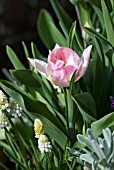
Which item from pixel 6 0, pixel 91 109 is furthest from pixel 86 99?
pixel 6 0

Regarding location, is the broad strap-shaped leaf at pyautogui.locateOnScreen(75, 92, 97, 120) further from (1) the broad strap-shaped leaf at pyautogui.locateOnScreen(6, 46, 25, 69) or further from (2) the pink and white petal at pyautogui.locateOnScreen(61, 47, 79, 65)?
(1) the broad strap-shaped leaf at pyautogui.locateOnScreen(6, 46, 25, 69)

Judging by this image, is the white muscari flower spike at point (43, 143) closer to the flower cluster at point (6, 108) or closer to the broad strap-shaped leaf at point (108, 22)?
the flower cluster at point (6, 108)

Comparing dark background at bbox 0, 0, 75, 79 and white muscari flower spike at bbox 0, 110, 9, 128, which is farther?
dark background at bbox 0, 0, 75, 79

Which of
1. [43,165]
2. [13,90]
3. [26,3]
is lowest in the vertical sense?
[43,165]

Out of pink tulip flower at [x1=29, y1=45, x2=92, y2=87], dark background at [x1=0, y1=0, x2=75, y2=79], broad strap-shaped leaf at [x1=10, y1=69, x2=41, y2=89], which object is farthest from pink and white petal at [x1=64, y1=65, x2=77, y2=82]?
dark background at [x1=0, y1=0, x2=75, y2=79]

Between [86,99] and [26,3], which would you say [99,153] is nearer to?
[86,99]

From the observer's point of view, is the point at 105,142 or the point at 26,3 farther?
the point at 26,3
